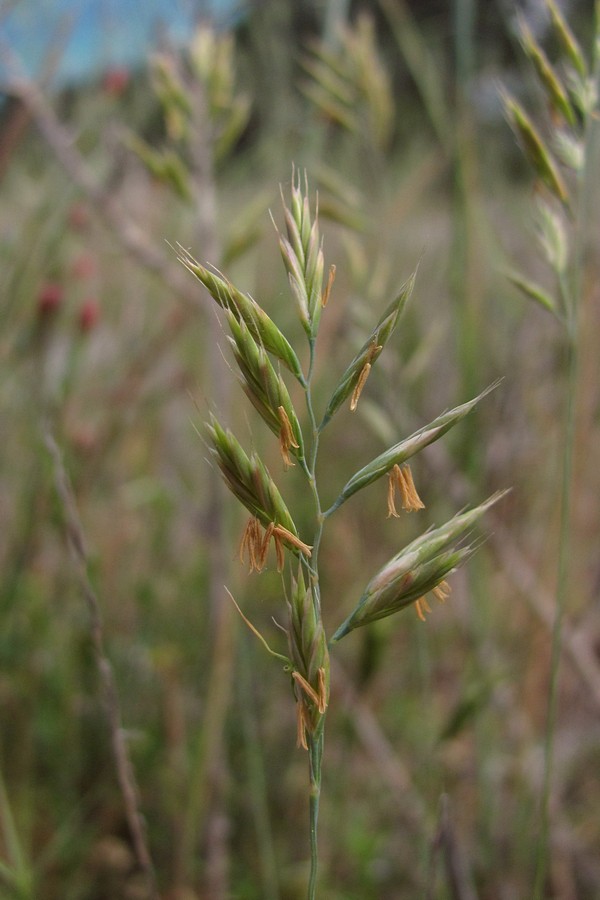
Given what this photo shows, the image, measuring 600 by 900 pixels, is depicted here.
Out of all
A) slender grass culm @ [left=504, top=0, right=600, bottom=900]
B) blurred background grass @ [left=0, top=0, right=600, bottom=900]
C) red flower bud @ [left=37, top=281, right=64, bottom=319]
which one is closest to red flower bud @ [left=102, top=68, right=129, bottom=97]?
blurred background grass @ [left=0, top=0, right=600, bottom=900]

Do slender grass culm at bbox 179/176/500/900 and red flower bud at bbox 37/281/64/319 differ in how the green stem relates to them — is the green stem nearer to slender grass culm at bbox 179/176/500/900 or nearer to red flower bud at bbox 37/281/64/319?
slender grass culm at bbox 179/176/500/900

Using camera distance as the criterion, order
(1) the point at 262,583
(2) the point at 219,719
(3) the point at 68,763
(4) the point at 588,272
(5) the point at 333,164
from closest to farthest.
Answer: (2) the point at 219,719, (3) the point at 68,763, (4) the point at 588,272, (1) the point at 262,583, (5) the point at 333,164

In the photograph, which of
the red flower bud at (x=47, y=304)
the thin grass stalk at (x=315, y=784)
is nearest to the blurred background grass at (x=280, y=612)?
the red flower bud at (x=47, y=304)

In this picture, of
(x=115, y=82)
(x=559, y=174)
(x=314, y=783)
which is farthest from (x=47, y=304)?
(x=314, y=783)

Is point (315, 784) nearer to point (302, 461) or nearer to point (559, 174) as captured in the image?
point (302, 461)

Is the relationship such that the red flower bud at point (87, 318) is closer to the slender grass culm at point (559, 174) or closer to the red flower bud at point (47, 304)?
the red flower bud at point (47, 304)

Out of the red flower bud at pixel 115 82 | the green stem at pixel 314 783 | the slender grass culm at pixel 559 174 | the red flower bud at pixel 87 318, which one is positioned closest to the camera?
the green stem at pixel 314 783

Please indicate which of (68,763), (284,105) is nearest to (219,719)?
(68,763)

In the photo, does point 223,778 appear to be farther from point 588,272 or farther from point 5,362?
point 588,272
